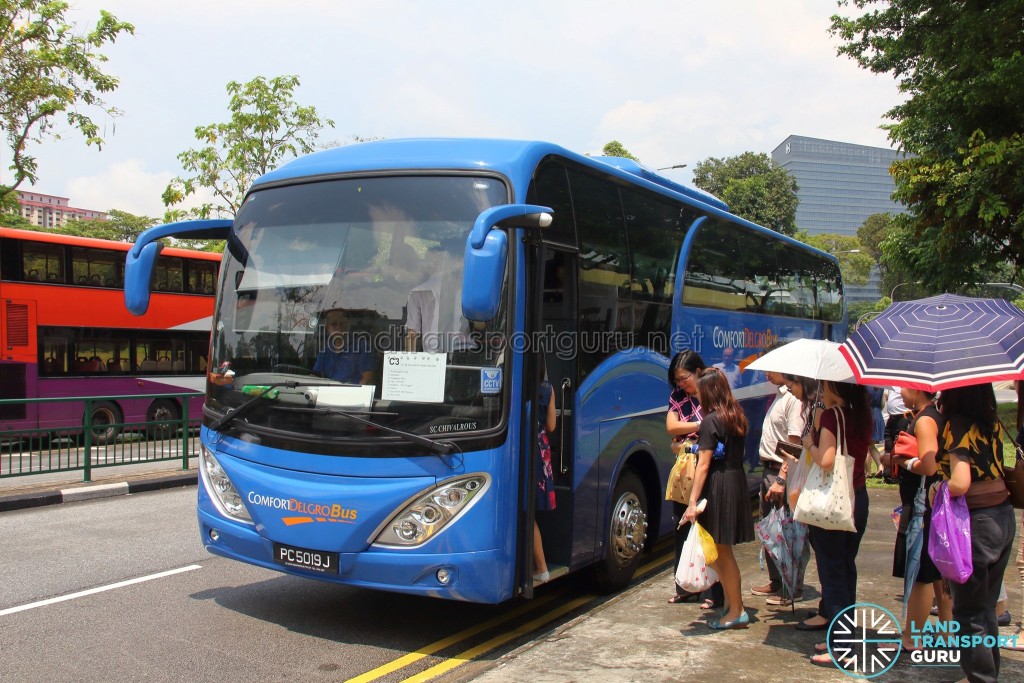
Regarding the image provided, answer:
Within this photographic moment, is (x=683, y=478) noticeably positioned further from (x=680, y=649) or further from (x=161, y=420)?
(x=161, y=420)

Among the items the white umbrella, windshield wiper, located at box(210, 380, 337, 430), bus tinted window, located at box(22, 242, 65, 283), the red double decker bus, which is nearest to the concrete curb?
the red double decker bus

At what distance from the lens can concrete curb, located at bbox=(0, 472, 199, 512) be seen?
33.4 feet

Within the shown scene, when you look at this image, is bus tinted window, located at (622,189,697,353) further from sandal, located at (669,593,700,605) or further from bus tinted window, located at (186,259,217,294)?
bus tinted window, located at (186,259,217,294)

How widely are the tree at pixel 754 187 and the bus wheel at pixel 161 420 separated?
40562 mm

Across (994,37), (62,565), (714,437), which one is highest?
(994,37)

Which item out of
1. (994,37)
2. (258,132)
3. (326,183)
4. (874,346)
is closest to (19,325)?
(258,132)

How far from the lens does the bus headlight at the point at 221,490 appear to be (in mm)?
5453

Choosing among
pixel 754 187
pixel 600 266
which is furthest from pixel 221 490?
pixel 754 187

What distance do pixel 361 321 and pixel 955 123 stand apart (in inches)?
645

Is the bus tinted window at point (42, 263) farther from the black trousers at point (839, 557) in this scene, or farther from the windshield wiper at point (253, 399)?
the black trousers at point (839, 557)

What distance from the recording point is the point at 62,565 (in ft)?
24.0

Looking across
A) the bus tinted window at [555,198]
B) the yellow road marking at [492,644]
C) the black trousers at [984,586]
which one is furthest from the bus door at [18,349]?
the black trousers at [984,586]

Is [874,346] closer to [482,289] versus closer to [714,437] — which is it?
[714,437]

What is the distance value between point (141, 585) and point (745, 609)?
4.59 meters
